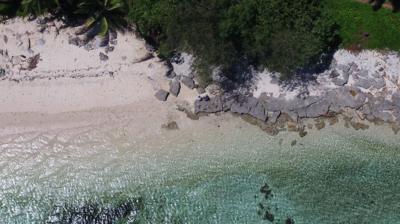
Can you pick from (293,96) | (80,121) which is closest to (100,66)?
(80,121)

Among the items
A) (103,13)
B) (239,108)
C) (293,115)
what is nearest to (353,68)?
(293,115)

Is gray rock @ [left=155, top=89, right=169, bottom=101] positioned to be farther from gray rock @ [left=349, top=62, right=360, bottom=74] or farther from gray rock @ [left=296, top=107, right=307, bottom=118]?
gray rock @ [left=349, top=62, right=360, bottom=74]

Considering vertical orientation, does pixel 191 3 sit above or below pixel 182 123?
above

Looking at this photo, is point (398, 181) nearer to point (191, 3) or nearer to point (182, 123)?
point (182, 123)

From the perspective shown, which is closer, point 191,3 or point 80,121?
point 191,3

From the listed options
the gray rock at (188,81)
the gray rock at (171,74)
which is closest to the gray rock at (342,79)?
the gray rock at (188,81)

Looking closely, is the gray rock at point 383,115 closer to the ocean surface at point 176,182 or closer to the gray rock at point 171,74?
the ocean surface at point 176,182
